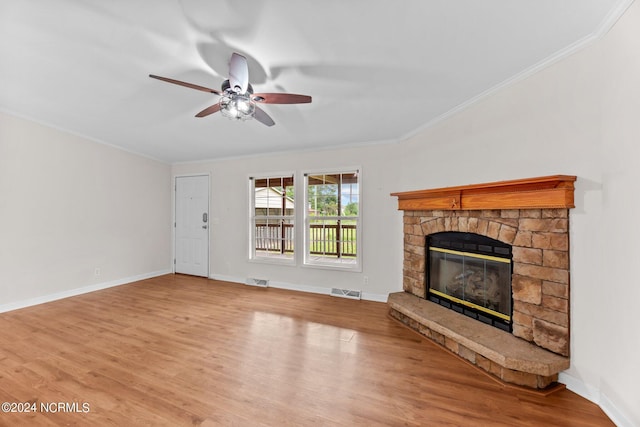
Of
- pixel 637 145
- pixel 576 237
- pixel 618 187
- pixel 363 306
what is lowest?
pixel 363 306

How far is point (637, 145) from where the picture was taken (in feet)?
4.93

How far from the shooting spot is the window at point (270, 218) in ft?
15.9

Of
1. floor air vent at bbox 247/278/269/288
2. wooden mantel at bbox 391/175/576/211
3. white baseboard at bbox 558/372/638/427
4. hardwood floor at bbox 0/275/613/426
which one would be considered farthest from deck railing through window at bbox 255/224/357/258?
white baseboard at bbox 558/372/638/427

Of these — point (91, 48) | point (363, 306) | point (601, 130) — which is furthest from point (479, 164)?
point (91, 48)

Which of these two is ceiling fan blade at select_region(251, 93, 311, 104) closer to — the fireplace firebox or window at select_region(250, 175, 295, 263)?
the fireplace firebox

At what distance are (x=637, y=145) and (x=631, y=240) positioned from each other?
56cm

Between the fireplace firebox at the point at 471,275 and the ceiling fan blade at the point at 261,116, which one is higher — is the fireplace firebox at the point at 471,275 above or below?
below

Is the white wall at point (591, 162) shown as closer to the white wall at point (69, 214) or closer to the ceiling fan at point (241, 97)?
the ceiling fan at point (241, 97)

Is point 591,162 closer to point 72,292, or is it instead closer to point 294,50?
point 294,50

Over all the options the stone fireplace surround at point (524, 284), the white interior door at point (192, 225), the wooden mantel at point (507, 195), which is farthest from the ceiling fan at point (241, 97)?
the white interior door at point (192, 225)

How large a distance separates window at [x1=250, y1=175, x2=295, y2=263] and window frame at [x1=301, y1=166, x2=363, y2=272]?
0.44 m

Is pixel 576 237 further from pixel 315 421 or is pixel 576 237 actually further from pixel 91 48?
pixel 91 48

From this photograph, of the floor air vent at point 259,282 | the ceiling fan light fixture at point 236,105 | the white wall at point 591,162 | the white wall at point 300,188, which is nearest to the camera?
the white wall at point 591,162

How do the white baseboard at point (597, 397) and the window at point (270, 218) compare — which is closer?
the white baseboard at point (597, 397)
